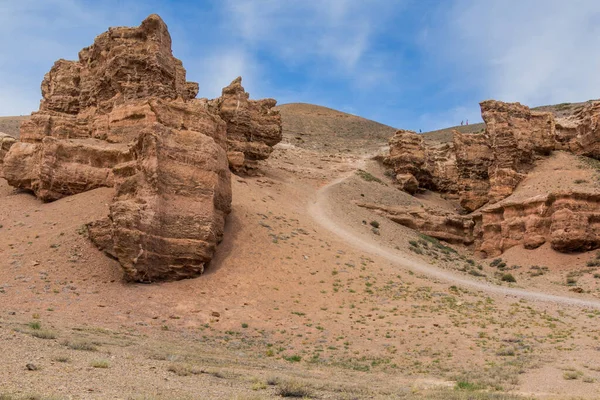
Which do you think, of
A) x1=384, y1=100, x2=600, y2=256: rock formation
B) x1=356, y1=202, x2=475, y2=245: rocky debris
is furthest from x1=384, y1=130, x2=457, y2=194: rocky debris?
x1=356, y1=202, x2=475, y2=245: rocky debris

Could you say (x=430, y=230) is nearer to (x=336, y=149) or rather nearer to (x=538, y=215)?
(x=538, y=215)

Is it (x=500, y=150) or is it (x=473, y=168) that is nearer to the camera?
(x=500, y=150)

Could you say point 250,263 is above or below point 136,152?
below

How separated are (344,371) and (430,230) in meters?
27.6

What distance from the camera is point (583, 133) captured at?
39.7 m

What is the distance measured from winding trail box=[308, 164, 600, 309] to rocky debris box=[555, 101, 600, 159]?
1957 centimetres

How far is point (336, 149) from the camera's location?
6562 centimetres

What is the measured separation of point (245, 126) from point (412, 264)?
1617cm

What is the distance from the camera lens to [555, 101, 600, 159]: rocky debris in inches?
1505

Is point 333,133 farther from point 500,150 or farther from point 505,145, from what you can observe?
point 505,145

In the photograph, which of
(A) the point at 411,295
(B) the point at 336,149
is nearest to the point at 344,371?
(A) the point at 411,295

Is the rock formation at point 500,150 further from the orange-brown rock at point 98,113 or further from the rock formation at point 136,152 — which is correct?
the orange-brown rock at point 98,113

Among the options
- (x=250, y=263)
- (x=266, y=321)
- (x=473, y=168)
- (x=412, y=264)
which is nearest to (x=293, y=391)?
(x=266, y=321)

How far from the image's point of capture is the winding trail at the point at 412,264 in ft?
71.2
